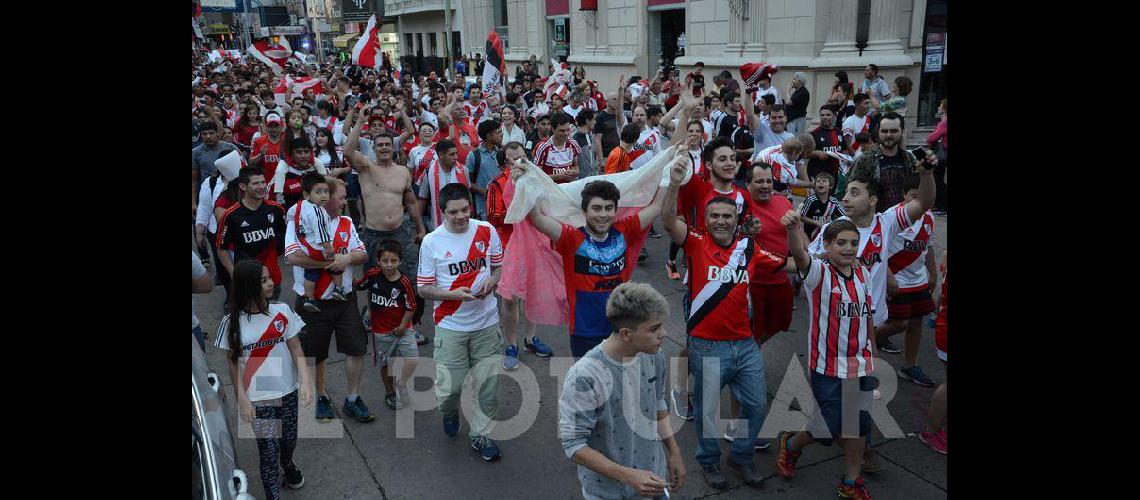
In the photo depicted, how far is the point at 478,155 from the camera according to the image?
26.0 ft

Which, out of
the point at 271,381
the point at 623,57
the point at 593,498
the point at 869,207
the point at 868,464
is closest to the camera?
the point at 593,498

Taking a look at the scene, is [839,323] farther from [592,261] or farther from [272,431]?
[272,431]

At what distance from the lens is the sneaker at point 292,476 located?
176 inches

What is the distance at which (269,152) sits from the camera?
385 inches

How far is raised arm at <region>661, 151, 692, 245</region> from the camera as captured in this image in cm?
450

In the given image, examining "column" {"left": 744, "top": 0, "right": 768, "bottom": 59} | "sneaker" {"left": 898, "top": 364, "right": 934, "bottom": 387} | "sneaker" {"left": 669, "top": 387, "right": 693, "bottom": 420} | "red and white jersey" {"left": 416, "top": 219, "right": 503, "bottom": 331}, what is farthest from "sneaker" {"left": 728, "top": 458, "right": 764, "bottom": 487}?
"column" {"left": 744, "top": 0, "right": 768, "bottom": 59}

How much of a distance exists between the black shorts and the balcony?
40.4m

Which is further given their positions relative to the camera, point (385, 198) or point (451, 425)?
point (385, 198)

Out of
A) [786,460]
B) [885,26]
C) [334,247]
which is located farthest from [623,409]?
[885,26]

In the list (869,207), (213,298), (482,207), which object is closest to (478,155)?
(482,207)

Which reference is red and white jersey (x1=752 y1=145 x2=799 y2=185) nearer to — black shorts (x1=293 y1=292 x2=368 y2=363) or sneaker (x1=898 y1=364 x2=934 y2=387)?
sneaker (x1=898 y1=364 x2=934 y2=387)

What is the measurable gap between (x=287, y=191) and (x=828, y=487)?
19.4 ft

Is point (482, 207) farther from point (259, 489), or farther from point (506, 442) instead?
point (259, 489)

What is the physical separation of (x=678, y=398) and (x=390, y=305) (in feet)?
6.96
